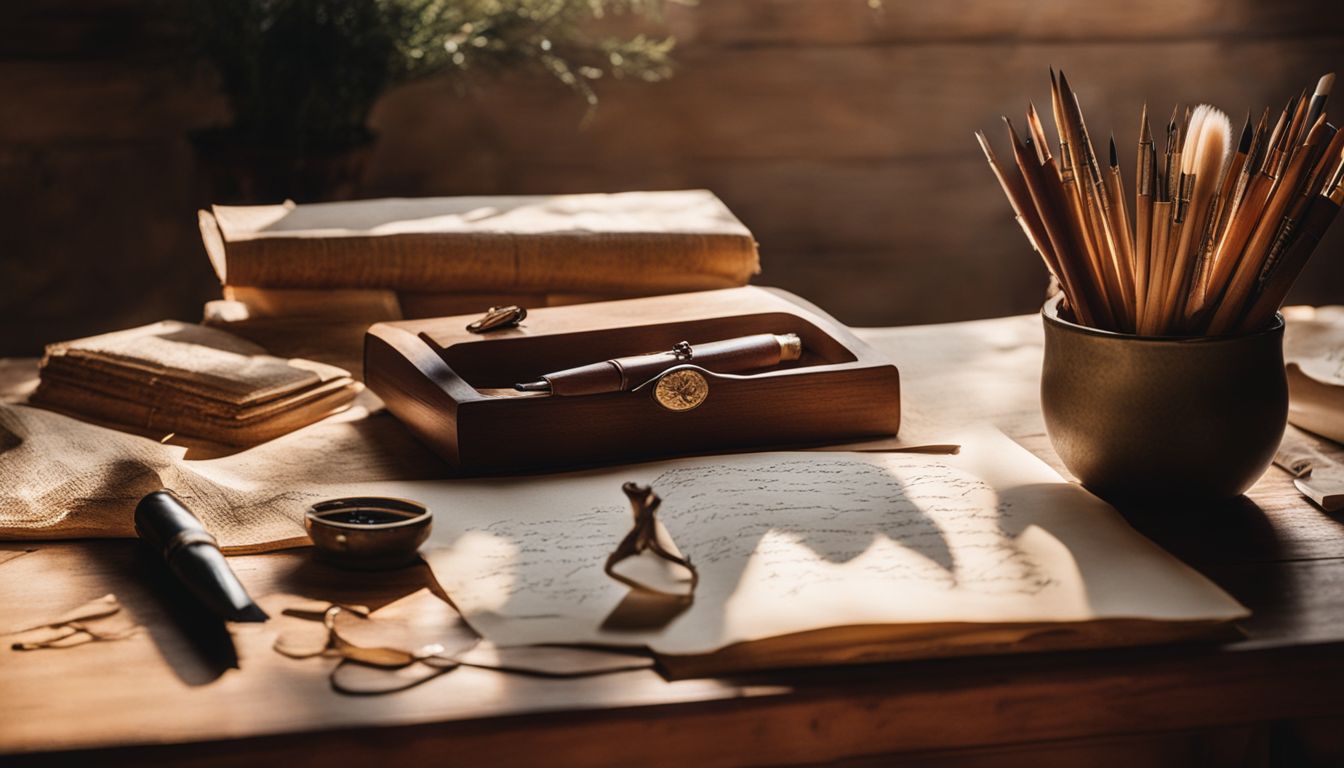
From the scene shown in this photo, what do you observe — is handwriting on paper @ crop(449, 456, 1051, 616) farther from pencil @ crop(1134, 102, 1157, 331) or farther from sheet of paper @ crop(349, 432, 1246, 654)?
pencil @ crop(1134, 102, 1157, 331)

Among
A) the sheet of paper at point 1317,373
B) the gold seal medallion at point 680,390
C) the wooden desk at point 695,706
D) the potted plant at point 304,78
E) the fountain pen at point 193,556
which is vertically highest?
the potted plant at point 304,78

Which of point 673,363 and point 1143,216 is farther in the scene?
point 673,363

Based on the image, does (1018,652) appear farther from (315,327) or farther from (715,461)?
(315,327)

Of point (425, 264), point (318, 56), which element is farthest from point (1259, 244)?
point (318, 56)

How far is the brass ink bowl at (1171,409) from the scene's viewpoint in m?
0.94

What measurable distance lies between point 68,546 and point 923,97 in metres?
2.26

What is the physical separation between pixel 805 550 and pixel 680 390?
23 centimetres

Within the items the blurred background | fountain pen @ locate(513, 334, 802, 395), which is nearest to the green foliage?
Answer: the blurred background

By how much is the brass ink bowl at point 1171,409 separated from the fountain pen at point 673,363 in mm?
258

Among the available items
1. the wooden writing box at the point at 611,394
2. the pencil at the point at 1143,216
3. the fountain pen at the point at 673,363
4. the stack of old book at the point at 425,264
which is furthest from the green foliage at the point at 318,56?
the pencil at the point at 1143,216

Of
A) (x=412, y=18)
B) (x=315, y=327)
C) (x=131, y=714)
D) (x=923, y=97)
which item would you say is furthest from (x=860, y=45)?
(x=131, y=714)

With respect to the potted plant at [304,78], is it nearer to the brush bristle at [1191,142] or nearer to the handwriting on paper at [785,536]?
the handwriting on paper at [785,536]

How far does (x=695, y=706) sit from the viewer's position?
28.3 inches

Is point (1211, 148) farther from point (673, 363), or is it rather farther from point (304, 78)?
point (304, 78)
